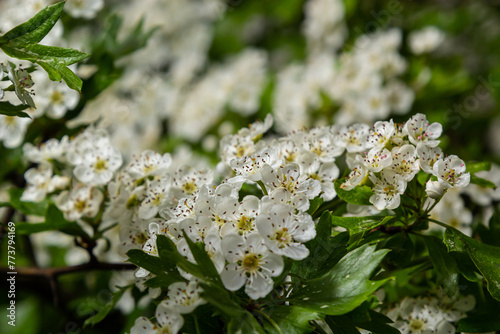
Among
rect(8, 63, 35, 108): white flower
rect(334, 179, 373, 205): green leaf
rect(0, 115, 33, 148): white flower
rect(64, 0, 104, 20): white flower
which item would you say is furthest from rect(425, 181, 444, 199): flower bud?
rect(64, 0, 104, 20): white flower

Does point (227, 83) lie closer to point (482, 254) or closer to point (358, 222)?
point (358, 222)

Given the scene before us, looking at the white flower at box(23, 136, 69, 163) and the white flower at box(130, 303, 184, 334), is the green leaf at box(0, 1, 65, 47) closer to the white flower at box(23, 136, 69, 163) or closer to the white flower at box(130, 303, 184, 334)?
the white flower at box(23, 136, 69, 163)

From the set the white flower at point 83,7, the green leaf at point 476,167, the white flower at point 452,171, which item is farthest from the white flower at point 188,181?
the white flower at point 83,7

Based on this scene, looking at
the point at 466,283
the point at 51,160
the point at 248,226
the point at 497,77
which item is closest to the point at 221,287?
the point at 248,226

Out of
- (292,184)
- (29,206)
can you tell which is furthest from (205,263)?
(29,206)

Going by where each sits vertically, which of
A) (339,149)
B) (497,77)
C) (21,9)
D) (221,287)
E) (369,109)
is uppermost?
(21,9)

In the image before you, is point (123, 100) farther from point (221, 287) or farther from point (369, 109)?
point (221, 287)

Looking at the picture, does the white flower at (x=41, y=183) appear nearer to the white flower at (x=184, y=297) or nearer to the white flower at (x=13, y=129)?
the white flower at (x=13, y=129)
